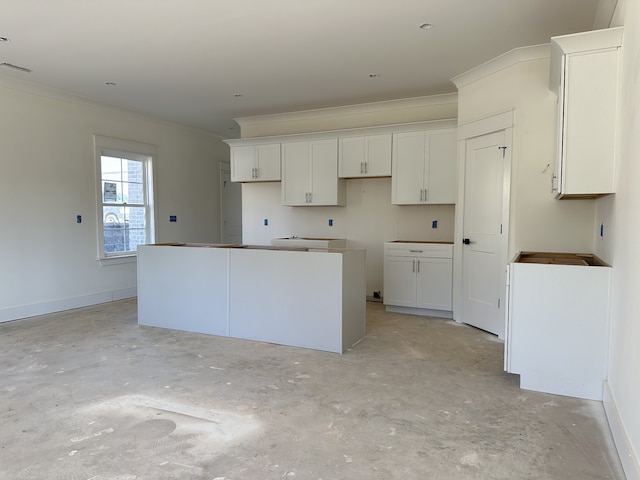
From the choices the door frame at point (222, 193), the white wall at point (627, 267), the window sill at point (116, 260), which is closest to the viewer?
the white wall at point (627, 267)

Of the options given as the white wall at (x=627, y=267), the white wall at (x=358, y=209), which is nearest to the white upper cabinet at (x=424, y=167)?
the white wall at (x=358, y=209)

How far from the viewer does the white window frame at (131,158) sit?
6.16 metres

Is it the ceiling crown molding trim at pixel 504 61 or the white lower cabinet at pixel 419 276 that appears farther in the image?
the white lower cabinet at pixel 419 276

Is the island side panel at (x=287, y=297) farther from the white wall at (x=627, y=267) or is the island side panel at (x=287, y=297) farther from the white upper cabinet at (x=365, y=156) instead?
the white upper cabinet at (x=365, y=156)

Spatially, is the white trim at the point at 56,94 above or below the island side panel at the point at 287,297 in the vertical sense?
above

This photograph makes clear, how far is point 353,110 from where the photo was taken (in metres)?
6.24

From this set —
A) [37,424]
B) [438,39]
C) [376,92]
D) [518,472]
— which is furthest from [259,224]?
[518,472]

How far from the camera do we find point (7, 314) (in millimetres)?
5066

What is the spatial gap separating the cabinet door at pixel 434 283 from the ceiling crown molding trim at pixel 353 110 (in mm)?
2174

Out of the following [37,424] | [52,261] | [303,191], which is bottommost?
[37,424]

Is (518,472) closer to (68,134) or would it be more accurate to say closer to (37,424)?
(37,424)

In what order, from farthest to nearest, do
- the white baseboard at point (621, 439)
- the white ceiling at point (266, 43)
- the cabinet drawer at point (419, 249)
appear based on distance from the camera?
the cabinet drawer at point (419, 249) < the white ceiling at point (266, 43) < the white baseboard at point (621, 439)

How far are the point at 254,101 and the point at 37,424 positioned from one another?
4665 mm

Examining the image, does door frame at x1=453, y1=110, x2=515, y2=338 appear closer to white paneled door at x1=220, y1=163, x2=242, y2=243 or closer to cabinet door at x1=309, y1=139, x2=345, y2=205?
cabinet door at x1=309, y1=139, x2=345, y2=205
